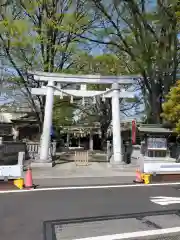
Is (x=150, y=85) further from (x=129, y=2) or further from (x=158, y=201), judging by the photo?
(x=158, y=201)

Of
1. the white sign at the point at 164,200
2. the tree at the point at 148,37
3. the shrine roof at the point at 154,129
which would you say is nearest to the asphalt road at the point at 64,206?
the white sign at the point at 164,200

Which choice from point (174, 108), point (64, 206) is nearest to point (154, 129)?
point (174, 108)

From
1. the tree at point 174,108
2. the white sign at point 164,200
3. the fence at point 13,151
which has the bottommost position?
the white sign at point 164,200

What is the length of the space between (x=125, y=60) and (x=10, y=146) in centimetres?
1342

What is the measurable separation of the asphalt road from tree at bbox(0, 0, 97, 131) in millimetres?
14549

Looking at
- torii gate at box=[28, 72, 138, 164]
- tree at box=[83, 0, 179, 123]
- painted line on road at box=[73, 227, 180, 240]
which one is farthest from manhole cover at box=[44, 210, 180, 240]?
tree at box=[83, 0, 179, 123]

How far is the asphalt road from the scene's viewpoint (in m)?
6.66

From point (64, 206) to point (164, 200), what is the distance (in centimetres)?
323

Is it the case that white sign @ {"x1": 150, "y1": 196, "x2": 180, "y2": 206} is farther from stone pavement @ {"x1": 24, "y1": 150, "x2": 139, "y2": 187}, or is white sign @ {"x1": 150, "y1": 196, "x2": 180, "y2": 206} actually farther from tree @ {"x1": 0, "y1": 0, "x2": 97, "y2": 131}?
tree @ {"x1": 0, "y1": 0, "x2": 97, "y2": 131}

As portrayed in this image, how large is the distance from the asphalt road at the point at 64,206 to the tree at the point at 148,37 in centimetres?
1320

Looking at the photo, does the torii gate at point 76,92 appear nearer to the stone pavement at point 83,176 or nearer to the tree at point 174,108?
the stone pavement at point 83,176

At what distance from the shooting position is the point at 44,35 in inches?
927

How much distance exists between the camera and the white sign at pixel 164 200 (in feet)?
30.8

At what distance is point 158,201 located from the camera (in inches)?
376
